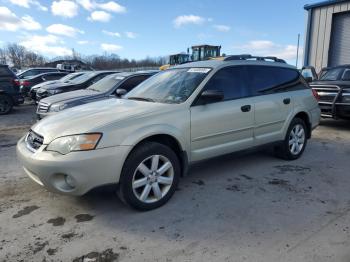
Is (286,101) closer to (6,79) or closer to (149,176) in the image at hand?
(149,176)

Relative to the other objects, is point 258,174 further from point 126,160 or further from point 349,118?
point 349,118

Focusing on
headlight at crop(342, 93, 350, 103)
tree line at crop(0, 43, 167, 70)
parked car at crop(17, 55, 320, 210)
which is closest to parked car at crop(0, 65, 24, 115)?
parked car at crop(17, 55, 320, 210)

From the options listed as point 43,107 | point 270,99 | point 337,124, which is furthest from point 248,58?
point 337,124

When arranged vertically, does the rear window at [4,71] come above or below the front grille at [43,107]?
above

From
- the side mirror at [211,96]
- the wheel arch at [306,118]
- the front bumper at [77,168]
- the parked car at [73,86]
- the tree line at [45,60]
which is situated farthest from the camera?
the tree line at [45,60]

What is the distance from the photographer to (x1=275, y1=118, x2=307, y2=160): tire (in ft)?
17.5

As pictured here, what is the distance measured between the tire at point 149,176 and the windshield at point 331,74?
722 centimetres

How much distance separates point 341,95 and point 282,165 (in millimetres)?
4023

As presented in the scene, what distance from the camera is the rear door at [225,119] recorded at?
3.97 metres

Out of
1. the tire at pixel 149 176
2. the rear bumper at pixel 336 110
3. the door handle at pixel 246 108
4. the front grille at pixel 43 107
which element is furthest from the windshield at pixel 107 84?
the rear bumper at pixel 336 110

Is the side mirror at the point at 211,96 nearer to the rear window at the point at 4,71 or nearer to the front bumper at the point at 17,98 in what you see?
the rear window at the point at 4,71

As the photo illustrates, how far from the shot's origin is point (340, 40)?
51.0 ft

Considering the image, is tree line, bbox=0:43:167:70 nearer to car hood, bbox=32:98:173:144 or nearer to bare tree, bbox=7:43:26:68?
bare tree, bbox=7:43:26:68

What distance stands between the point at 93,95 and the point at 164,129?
4.71 meters
